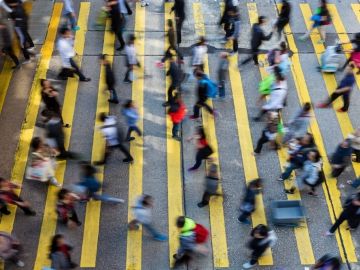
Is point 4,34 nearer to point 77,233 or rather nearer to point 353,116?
point 77,233

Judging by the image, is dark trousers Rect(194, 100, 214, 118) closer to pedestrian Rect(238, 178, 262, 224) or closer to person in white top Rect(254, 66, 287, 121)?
person in white top Rect(254, 66, 287, 121)

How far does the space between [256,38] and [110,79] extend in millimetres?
4774

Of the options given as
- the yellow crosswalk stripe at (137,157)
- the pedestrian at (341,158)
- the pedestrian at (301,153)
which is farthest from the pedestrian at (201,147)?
the pedestrian at (341,158)

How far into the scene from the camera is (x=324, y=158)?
39.9 feet

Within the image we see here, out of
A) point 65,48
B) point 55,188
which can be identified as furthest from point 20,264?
point 65,48

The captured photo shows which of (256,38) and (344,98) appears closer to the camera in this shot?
(344,98)

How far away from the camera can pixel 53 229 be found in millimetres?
10695

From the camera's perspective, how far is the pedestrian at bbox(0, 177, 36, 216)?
9820mm

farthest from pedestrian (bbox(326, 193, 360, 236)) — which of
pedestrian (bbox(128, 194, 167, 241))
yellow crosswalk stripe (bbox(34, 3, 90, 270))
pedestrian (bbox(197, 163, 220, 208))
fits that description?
yellow crosswalk stripe (bbox(34, 3, 90, 270))

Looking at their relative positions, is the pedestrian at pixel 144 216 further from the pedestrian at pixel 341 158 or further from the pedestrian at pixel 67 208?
the pedestrian at pixel 341 158

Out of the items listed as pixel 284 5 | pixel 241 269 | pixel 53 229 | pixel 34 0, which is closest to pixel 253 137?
pixel 241 269

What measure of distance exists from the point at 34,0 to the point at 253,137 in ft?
33.7

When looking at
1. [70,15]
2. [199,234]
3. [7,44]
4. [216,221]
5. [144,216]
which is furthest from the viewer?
[70,15]

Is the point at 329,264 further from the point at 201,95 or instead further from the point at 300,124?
the point at 201,95
